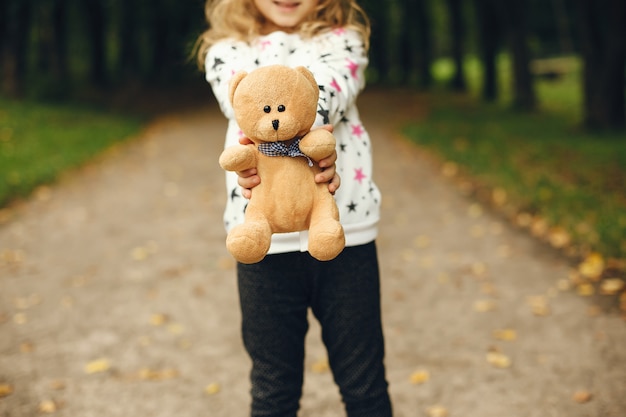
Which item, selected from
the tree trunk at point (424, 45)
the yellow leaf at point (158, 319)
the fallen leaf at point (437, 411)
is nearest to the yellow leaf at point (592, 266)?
the fallen leaf at point (437, 411)

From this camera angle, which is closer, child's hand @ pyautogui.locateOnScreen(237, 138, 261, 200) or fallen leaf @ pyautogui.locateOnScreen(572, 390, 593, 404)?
child's hand @ pyautogui.locateOnScreen(237, 138, 261, 200)

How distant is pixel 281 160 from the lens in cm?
188

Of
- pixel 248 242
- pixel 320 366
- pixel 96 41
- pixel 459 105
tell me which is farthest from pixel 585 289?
pixel 96 41

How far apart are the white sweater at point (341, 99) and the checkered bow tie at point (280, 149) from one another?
246 mm

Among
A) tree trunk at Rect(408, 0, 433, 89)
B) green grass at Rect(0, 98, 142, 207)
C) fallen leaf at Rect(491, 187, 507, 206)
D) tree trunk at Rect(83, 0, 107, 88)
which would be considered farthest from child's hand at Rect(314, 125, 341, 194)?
tree trunk at Rect(408, 0, 433, 89)

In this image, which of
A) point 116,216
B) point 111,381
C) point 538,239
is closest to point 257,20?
point 111,381

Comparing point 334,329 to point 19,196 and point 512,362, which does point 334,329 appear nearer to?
point 512,362

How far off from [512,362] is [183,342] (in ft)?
6.49

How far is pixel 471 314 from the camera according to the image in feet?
14.7

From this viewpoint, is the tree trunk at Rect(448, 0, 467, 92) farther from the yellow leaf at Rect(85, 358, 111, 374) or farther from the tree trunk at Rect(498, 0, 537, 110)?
the yellow leaf at Rect(85, 358, 111, 374)

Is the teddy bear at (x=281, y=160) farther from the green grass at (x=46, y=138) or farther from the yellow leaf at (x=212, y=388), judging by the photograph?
the green grass at (x=46, y=138)

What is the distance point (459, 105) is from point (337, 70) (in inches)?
633

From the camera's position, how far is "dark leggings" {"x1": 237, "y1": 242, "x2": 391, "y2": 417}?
7.27 feet

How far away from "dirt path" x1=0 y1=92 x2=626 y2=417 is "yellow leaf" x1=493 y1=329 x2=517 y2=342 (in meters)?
0.02
